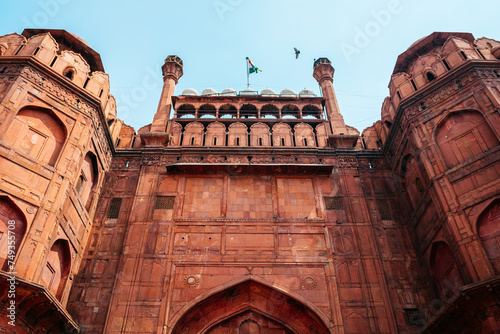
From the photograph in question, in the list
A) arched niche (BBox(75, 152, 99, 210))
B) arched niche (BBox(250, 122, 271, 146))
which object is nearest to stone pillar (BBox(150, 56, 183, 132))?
arched niche (BBox(75, 152, 99, 210))

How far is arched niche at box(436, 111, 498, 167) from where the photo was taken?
12695mm

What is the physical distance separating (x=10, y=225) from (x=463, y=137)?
14.7 metres

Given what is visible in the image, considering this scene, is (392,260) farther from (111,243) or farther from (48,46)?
(48,46)

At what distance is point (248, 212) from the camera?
15.3 metres

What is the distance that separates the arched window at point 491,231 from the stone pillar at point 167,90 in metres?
13.2

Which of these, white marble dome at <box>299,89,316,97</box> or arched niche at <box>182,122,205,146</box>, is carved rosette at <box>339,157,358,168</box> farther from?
arched niche at <box>182,122,205,146</box>

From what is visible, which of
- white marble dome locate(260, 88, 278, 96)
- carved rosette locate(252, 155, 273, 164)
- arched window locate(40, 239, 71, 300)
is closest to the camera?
arched window locate(40, 239, 71, 300)

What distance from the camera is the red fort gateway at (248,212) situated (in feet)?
38.0

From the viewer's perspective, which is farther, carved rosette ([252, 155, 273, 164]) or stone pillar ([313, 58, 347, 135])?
stone pillar ([313, 58, 347, 135])

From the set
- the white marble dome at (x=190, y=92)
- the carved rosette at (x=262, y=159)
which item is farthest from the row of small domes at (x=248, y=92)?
the carved rosette at (x=262, y=159)

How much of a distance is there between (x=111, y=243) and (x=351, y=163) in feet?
34.2

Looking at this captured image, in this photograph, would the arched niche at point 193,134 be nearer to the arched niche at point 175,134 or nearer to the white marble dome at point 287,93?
the arched niche at point 175,134

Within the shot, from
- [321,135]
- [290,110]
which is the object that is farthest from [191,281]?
[290,110]

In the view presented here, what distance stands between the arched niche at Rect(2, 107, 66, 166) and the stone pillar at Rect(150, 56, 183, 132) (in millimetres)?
5064
